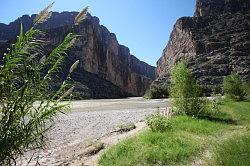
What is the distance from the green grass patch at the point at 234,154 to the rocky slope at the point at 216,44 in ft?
183

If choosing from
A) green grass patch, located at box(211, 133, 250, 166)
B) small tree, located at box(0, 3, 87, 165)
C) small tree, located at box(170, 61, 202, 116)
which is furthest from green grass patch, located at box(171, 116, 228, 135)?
small tree, located at box(0, 3, 87, 165)

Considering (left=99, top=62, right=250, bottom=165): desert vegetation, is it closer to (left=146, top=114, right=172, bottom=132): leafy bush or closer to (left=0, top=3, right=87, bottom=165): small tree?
(left=146, top=114, right=172, bottom=132): leafy bush

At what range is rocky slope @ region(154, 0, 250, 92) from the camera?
233 feet

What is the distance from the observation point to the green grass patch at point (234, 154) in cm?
765

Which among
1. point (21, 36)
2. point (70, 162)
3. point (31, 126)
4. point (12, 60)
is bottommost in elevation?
point (70, 162)

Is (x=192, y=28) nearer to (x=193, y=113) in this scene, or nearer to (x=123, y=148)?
(x=193, y=113)

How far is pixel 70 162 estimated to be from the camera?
1139 centimetres

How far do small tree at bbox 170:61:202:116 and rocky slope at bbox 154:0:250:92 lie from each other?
141 ft

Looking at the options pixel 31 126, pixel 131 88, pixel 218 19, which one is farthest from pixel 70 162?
pixel 131 88

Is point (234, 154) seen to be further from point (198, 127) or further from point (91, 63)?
point (91, 63)

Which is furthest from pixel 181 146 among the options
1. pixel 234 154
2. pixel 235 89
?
pixel 235 89

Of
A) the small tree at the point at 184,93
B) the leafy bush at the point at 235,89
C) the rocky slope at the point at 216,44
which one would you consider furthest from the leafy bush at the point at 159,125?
the rocky slope at the point at 216,44

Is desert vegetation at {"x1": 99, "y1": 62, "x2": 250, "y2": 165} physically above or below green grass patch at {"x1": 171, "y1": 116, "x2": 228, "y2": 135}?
below

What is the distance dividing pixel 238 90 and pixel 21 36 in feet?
114
